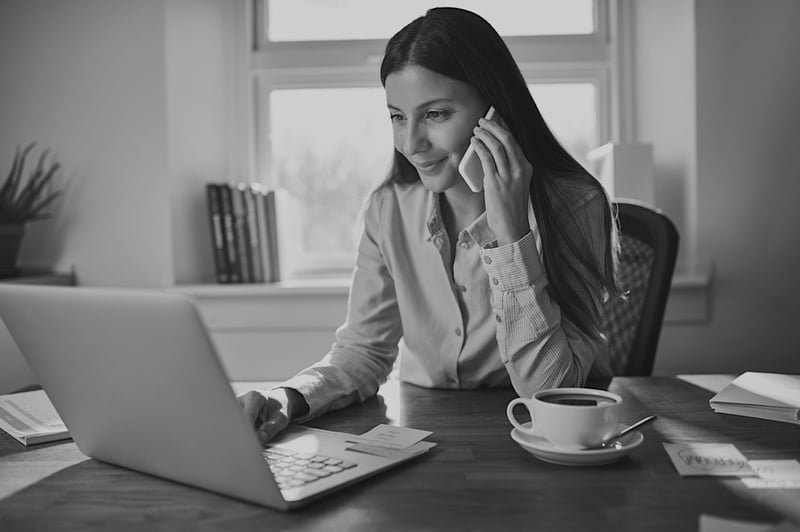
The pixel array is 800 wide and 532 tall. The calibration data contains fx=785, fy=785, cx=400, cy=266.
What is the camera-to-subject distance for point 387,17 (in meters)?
2.72

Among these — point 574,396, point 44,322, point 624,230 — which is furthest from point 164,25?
point 574,396

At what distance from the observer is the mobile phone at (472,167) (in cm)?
136

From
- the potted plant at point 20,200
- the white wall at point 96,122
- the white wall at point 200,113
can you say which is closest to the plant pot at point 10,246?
the potted plant at point 20,200

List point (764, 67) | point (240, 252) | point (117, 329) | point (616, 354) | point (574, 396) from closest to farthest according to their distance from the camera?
point (117, 329), point (574, 396), point (616, 354), point (764, 67), point (240, 252)

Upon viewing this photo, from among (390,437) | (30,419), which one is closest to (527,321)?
(390,437)

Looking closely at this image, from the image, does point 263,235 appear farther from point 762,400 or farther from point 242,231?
point 762,400

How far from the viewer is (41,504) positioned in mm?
796

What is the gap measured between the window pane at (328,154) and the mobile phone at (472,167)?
4.61ft

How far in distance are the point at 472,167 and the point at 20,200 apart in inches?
61.4

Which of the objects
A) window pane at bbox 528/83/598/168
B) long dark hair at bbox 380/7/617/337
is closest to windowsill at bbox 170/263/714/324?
window pane at bbox 528/83/598/168

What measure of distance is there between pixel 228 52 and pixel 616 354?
1749 millimetres

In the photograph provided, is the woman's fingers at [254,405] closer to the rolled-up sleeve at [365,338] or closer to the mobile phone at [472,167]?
the rolled-up sleeve at [365,338]

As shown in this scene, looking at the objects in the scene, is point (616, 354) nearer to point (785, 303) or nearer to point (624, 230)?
point (624, 230)

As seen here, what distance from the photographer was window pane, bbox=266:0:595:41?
2682 mm
